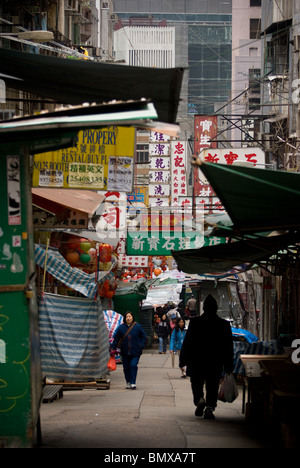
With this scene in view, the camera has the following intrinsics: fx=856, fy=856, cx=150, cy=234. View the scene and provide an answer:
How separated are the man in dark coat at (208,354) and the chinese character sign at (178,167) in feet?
66.9

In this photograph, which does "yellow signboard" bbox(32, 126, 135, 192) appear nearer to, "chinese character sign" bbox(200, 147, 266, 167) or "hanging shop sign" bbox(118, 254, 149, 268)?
"chinese character sign" bbox(200, 147, 266, 167)

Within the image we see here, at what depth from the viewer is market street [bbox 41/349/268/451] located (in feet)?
28.9

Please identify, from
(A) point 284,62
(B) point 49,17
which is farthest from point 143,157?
(B) point 49,17

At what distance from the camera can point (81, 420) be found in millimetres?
11078

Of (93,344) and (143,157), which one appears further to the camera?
(143,157)

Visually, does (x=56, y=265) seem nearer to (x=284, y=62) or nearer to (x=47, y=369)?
(x=47, y=369)

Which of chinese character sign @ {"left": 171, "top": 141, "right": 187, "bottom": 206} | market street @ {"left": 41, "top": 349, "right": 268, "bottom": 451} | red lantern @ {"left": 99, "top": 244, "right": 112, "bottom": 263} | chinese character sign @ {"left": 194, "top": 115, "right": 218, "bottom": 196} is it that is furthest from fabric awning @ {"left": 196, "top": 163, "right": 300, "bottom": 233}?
chinese character sign @ {"left": 171, "top": 141, "right": 187, "bottom": 206}

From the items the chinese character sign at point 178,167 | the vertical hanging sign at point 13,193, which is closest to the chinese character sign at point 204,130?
the chinese character sign at point 178,167

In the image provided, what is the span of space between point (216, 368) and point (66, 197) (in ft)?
18.4

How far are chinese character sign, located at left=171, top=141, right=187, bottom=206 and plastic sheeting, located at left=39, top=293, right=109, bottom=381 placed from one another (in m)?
17.5

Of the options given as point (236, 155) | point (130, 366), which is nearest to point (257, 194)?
point (130, 366)

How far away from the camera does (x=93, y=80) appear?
9.67m

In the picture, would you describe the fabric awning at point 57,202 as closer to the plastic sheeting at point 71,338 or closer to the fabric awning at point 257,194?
the plastic sheeting at point 71,338

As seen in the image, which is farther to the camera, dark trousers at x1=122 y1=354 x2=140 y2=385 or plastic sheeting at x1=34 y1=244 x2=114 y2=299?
dark trousers at x1=122 y1=354 x2=140 y2=385
